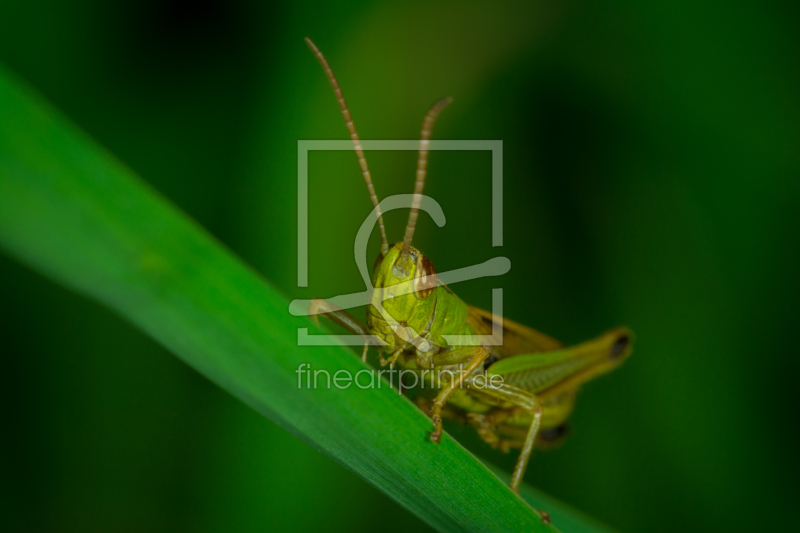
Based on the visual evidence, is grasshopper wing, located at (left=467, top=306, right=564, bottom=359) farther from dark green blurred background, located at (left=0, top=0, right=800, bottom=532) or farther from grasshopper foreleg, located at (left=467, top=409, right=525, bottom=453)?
dark green blurred background, located at (left=0, top=0, right=800, bottom=532)

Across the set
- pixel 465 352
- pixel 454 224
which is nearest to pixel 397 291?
pixel 465 352

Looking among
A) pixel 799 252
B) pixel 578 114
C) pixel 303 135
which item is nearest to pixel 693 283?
pixel 799 252

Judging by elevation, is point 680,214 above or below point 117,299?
above

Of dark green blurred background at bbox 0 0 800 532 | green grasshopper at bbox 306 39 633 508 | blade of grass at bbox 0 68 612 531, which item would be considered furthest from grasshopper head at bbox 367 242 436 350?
blade of grass at bbox 0 68 612 531

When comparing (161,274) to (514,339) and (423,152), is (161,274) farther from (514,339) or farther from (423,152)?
(514,339)

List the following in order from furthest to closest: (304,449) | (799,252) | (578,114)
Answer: (578,114) < (799,252) < (304,449)

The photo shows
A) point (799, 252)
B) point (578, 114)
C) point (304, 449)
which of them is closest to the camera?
point (304, 449)

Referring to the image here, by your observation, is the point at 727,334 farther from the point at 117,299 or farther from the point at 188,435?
the point at 117,299
